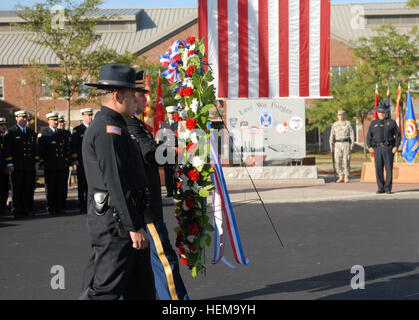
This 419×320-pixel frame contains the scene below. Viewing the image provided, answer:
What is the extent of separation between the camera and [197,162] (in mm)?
5352

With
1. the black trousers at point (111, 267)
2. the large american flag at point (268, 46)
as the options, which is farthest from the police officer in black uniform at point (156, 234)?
the large american flag at point (268, 46)

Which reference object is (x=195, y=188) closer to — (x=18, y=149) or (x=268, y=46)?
(x=18, y=149)

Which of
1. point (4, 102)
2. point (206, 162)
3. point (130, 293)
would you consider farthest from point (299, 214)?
point (4, 102)

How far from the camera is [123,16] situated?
4850cm

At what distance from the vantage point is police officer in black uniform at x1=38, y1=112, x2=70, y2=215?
1175 centimetres

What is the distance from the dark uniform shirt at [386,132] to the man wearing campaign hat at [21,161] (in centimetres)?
801

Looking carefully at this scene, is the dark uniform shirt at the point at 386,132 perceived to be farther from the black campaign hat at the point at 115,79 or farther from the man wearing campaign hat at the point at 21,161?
the black campaign hat at the point at 115,79

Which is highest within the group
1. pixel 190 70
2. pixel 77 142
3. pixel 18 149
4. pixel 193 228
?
pixel 190 70

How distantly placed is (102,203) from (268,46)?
13.1 m

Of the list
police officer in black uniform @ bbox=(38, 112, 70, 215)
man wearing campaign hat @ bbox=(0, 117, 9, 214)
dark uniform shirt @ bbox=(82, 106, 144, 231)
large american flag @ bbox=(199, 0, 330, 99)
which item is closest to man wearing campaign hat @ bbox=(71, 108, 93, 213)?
police officer in black uniform @ bbox=(38, 112, 70, 215)

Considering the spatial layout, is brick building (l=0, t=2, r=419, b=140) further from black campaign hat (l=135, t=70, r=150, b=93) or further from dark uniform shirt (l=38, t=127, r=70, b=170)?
black campaign hat (l=135, t=70, r=150, b=93)

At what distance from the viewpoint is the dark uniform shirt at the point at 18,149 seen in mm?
11406

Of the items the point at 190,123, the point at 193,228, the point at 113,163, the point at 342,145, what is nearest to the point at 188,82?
the point at 190,123
